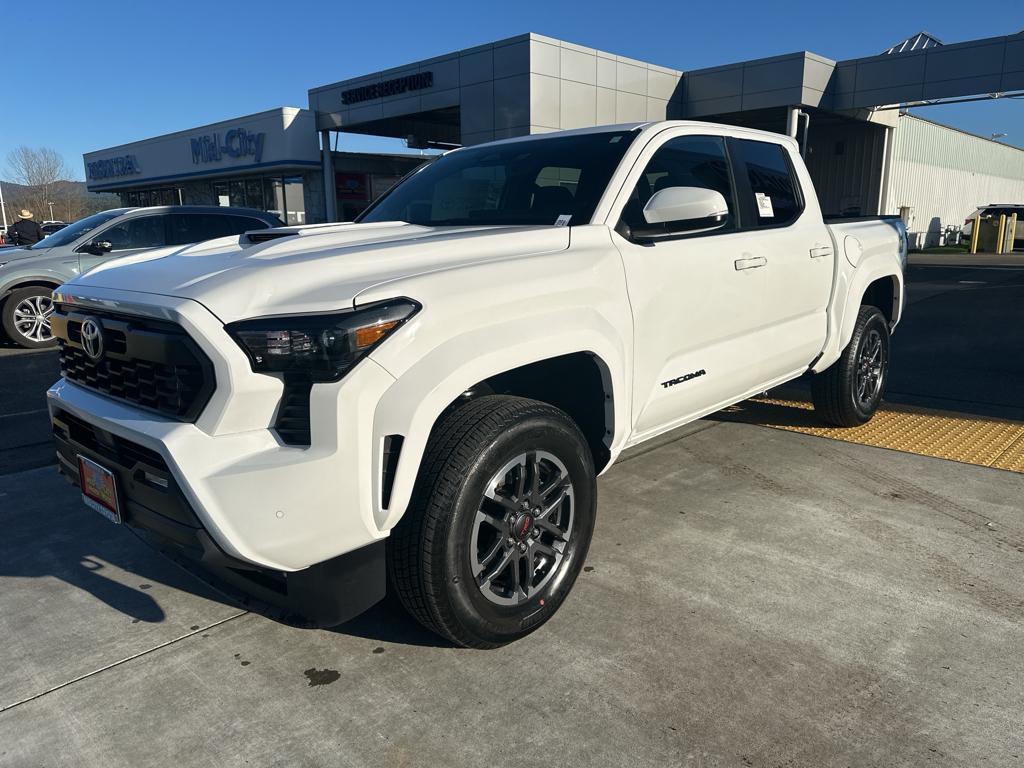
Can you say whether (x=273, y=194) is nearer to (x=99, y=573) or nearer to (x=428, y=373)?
(x=99, y=573)

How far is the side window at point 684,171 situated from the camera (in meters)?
3.44

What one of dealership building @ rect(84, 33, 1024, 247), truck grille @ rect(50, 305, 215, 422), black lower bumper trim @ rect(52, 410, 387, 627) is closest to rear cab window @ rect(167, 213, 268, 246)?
truck grille @ rect(50, 305, 215, 422)

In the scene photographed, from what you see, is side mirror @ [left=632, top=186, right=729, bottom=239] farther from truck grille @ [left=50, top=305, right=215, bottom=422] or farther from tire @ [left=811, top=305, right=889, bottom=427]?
tire @ [left=811, top=305, right=889, bottom=427]

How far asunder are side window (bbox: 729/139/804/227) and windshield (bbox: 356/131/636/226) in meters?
0.91

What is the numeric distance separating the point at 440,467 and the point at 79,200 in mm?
106235

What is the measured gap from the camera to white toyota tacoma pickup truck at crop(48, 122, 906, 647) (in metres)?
2.21

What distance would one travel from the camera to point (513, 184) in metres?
3.75

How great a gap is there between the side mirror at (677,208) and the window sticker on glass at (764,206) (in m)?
1.01

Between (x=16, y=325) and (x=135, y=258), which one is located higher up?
(x=135, y=258)

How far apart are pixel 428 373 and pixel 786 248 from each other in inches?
105

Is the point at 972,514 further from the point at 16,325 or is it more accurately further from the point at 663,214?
the point at 16,325

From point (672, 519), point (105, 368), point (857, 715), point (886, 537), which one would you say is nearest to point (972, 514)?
point (886, 537)

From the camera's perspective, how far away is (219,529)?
7.07ft

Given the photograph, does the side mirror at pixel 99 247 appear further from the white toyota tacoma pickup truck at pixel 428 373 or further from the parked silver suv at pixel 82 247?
the white toyota tacoma pickup truck at pixel 428 373
